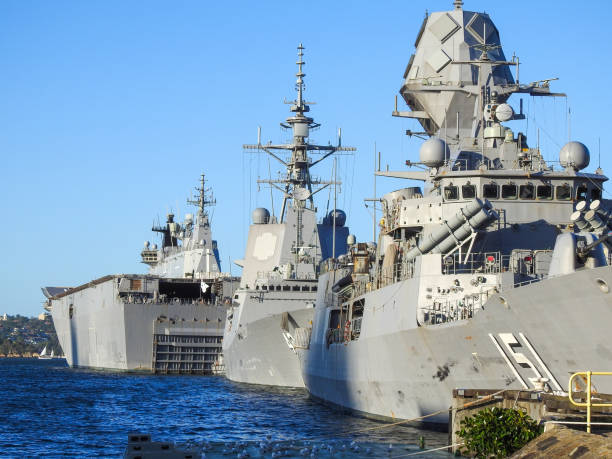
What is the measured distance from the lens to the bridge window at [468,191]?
2366 cm

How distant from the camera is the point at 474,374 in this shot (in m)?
20.2

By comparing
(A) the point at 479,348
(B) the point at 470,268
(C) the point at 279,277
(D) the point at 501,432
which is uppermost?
(C) the point at 279,277

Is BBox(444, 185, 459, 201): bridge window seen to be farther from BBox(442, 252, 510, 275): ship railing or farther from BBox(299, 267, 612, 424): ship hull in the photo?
BBox(299, 267, 612, 424): ship hull

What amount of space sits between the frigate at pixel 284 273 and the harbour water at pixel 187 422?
1628mm

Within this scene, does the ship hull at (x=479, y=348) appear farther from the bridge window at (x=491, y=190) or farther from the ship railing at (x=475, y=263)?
the bridge window at (x=491, y=190)

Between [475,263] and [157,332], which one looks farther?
[157,332]

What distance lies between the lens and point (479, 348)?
19.7 m

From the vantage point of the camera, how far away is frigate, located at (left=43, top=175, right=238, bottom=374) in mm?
59750

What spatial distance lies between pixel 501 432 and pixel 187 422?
15.3 meters

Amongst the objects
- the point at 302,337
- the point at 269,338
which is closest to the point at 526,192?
the point at 302,337

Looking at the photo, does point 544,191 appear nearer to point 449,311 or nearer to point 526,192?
point 526,192

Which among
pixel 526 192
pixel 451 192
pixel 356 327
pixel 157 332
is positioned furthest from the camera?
pixel 157 332

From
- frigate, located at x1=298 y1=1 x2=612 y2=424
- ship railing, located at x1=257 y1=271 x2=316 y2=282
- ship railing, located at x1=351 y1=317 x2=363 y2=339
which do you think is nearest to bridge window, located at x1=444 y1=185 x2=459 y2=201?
frigate, located at x1=298 y1=1 x2=612 y2=424

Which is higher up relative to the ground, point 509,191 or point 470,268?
point 509,191
